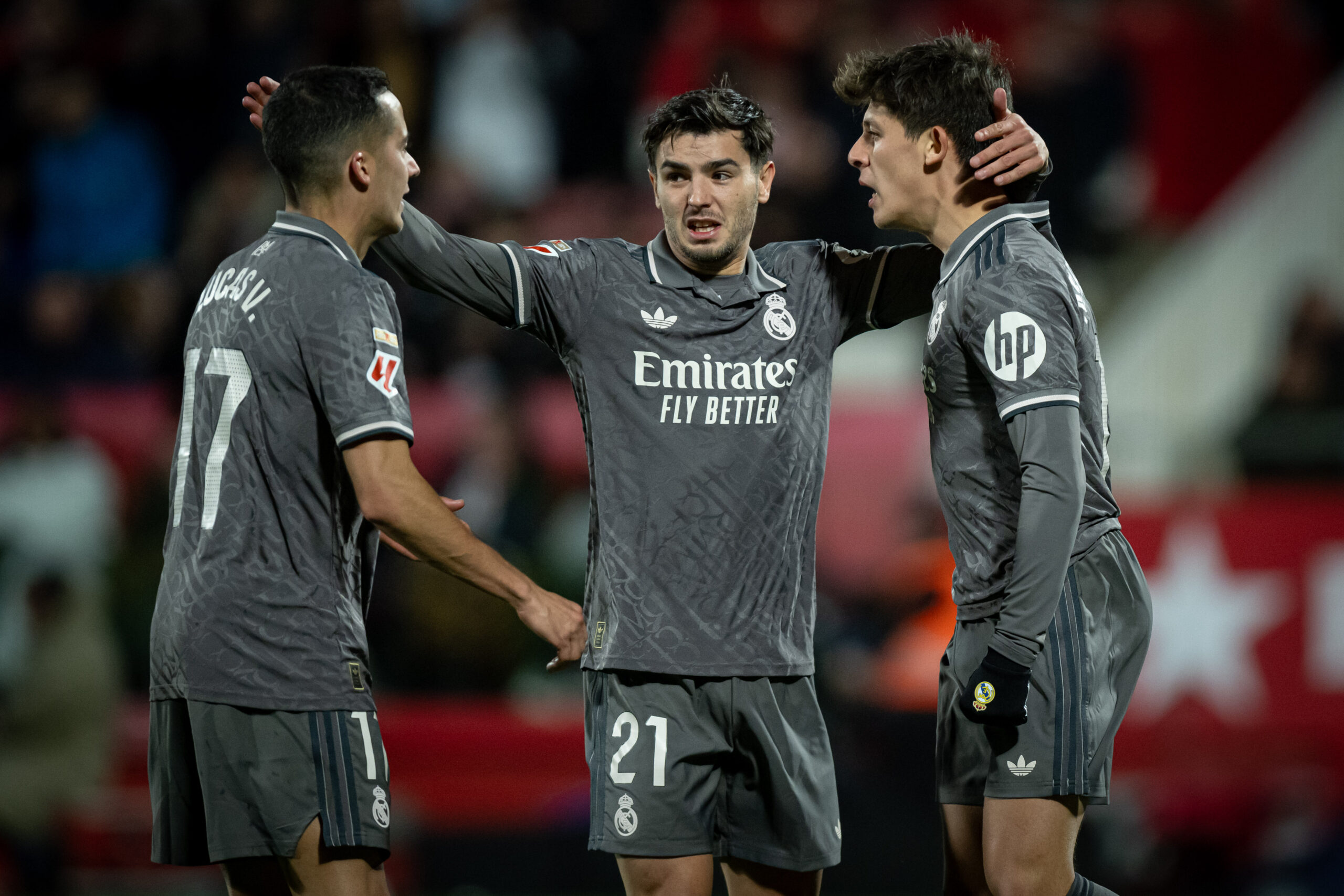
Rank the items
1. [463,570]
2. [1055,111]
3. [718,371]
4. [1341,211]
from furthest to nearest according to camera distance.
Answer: [1341,211] → [1055,111] → [718,371] → [463,570]

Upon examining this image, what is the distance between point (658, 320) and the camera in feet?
12.8

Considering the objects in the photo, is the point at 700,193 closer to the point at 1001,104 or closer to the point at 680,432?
the point at 680,432

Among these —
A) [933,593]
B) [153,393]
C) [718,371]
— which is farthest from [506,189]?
[718,371]

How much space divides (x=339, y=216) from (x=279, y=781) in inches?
52.1

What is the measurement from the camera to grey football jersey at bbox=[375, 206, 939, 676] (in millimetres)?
3812

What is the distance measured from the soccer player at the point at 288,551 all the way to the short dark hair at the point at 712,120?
80 centimetres

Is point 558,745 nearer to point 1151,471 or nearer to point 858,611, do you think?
point 858,611

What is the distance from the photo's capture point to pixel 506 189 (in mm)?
10375

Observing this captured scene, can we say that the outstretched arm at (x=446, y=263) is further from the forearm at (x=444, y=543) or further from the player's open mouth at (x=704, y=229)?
the forearm at (x=444, y=543)

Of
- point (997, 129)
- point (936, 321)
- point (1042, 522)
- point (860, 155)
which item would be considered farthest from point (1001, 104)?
point (1042, 522)

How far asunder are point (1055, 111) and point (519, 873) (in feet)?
18.8

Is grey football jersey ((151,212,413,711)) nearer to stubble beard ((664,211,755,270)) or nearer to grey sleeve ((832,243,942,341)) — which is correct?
stubble beard ((664,211,755,270))

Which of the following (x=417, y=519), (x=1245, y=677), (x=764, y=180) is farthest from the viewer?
(x=1245, y=677)

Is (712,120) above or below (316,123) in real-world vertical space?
above
